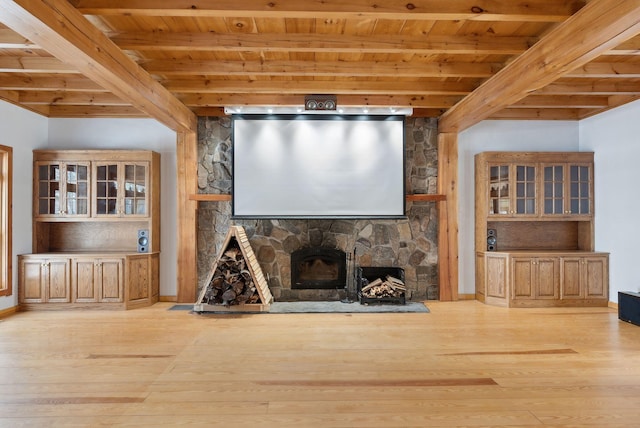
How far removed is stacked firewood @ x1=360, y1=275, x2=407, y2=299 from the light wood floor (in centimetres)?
71

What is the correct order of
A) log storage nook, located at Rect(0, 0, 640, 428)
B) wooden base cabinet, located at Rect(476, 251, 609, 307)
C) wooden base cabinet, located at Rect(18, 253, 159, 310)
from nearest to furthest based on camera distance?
1. log storage nook, located at Rect(0, 0, 640, 428)
2. wooden base cabinet, located at Rect(18, 253, 159, 310)
3. wooden base cabinet, located at Rect(476, 251, 609, 307)

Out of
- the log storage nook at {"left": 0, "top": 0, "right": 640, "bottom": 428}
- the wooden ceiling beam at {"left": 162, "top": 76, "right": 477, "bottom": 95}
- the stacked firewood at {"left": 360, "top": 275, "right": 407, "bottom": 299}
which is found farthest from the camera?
the stacked firewood at {"left": 360, "top": 275, "right": 407, "bottom": 299}

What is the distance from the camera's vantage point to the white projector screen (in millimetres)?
5906

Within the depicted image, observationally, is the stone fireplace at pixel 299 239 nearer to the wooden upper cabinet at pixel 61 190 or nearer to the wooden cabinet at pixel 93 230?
the wooden cabinet at pixel 93 230

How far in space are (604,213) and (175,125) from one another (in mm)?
6333

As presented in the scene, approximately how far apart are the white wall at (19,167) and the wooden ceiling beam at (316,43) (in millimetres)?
2890

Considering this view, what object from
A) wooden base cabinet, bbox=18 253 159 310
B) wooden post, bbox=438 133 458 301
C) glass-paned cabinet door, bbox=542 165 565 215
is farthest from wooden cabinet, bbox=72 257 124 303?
glass-paned cabinet door, bbox=542 165 565 215

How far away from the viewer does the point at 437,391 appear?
298 centimetres

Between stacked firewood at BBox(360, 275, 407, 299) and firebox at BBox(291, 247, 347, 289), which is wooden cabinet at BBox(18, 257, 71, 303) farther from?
stacked firewood at BBox(360, 275, 407, 299)

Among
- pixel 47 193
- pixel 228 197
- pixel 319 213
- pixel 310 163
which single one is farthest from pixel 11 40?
pixel 319 213

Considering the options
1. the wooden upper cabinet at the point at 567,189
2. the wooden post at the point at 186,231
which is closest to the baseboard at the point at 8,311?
the wooden post at the point at 186,231

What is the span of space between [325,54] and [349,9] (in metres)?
1.24

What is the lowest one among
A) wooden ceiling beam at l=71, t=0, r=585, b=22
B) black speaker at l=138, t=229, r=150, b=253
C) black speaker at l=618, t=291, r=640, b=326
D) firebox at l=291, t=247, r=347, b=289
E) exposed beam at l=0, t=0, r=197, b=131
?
black speaker at l=618, t=291, r=640, b=326

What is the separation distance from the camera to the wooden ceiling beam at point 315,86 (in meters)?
4.96
